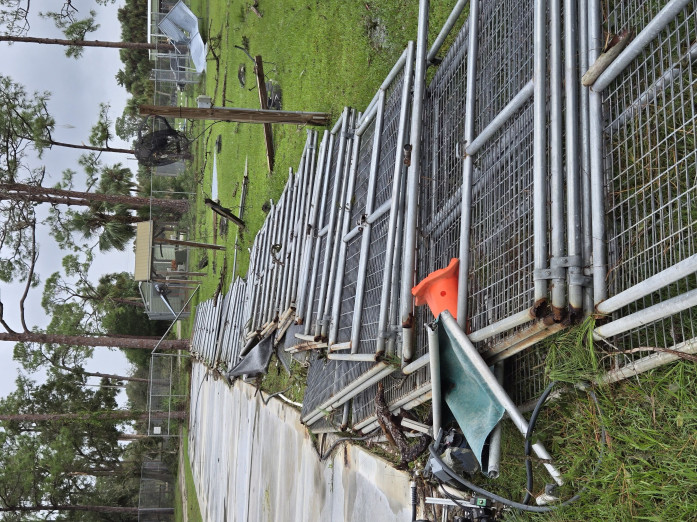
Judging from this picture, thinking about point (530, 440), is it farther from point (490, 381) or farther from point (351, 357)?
point (351, 357)

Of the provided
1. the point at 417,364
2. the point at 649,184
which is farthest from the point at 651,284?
the point at 417,364

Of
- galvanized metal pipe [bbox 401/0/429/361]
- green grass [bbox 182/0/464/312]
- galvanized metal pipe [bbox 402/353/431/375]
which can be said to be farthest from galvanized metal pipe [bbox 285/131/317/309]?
galvanized metal pipe [bbox 402/353/431/375]

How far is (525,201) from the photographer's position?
3176 millimetres

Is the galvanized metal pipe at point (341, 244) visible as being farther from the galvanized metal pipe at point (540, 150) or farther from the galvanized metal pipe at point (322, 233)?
the galvanized metal pipe at point (540, 150)

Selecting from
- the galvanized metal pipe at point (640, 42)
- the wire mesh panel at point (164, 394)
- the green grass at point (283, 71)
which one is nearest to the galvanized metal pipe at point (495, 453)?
the galvanized metal pipe at point (640, 42)

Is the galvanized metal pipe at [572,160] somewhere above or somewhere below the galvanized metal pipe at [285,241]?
below

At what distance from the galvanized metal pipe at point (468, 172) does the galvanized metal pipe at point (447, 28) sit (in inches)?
13.9

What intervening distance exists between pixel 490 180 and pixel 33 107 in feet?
71.4

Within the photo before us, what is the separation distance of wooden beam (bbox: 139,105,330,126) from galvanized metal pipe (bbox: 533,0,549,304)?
217 inches

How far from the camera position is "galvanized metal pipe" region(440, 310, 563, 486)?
2855 mm

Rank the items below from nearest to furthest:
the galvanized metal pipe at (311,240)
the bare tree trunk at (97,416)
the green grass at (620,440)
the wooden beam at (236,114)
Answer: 1. the green grass at (620,440)
2. the galvanized metal pipe at (311,240)
3. the wooden beam at (236,114)
4. the bare tree trunk at (97,416)

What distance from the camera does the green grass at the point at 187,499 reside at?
1772 centimetres

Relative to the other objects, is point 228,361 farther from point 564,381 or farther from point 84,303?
point 84,303

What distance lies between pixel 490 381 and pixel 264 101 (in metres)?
8.58
